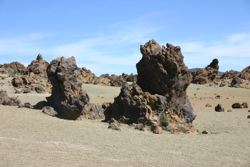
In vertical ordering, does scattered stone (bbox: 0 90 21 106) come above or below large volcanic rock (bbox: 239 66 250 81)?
below

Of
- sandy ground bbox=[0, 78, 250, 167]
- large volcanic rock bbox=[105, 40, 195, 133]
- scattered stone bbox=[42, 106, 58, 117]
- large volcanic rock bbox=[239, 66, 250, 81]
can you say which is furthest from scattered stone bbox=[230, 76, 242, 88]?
scattered stone bbox=[42, 106, 58, 117]

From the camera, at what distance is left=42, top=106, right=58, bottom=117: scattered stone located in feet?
65.0

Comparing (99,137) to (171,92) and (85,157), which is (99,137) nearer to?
(85,157)

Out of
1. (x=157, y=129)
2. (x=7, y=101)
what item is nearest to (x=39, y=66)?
(x=7, y=101)

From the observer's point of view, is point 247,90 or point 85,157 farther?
point 247,90

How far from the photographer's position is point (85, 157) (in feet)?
40.0

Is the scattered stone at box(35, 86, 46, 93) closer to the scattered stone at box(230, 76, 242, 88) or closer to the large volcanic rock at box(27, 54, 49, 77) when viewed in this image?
the large volcanic rock at box(27, 54, 49, 77)

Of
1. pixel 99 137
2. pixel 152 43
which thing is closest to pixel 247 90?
pixel 152 43

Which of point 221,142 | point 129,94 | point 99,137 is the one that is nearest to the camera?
point 99,137

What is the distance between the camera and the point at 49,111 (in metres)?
19.9

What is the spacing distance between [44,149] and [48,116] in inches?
261

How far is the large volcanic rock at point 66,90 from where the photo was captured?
19844 millimetres

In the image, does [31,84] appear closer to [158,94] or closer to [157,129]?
[158,94]

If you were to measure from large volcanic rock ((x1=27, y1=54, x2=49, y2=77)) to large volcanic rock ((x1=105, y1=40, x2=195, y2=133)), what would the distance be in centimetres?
2193
